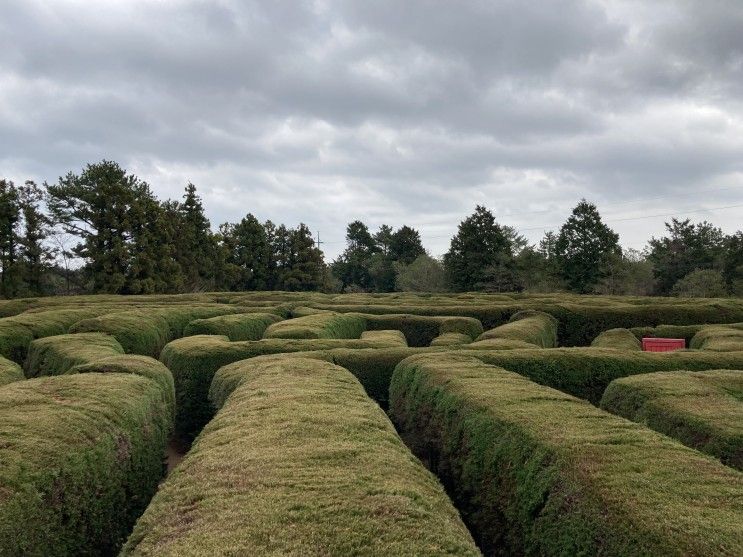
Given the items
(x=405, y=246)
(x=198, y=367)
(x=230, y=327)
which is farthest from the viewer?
(x=405, y=246)

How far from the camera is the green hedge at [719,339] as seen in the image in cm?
1352

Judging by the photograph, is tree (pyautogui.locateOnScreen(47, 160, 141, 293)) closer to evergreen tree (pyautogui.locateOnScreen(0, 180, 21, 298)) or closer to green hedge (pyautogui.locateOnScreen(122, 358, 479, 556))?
evergreen tree (pyautogui.locateOnScreen(0, 180, 21, 298))

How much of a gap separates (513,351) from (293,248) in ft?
189

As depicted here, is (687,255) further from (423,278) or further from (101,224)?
(101,224)

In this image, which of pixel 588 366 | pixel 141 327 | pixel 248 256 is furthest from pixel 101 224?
pixel 588 366

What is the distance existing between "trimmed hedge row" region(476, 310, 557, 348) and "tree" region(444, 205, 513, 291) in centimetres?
4072

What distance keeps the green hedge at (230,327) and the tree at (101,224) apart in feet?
100

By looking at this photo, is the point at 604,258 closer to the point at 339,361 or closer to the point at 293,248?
the point at 293,248

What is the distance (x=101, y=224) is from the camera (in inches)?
1879

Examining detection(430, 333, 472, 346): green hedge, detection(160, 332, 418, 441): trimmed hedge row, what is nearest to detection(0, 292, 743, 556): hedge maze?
detection(160, 332, 418, 441): trimmed hedge row

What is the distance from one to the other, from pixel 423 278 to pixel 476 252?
9.29 meters

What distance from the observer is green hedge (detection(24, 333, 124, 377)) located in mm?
11617

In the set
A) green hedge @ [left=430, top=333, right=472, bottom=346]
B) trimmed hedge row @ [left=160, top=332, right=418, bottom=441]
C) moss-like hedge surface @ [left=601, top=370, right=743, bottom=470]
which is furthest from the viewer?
green hedge @ [left=430, top=333, right=472, bottom=346]

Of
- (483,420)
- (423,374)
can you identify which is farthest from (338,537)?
(423,374)
